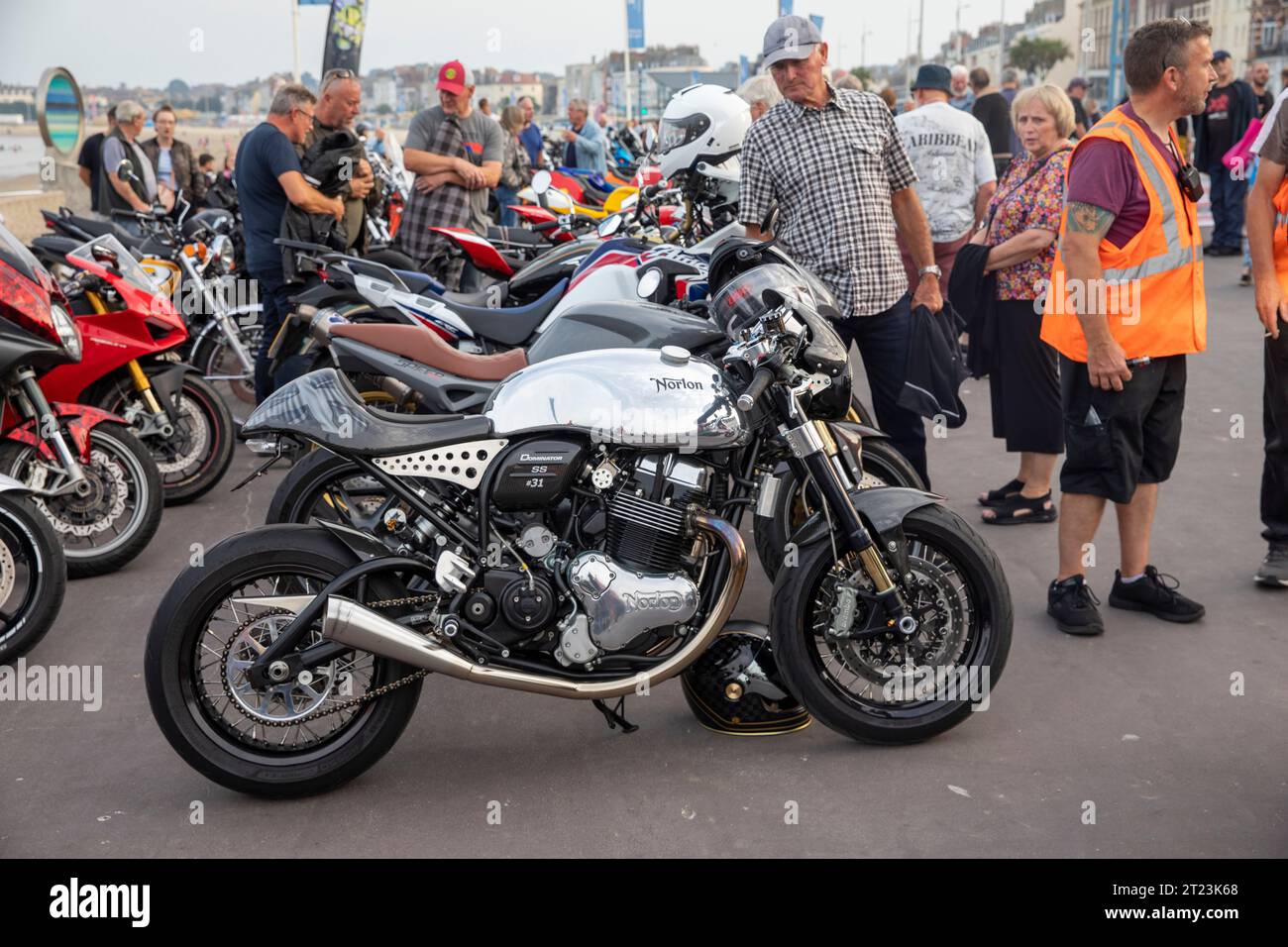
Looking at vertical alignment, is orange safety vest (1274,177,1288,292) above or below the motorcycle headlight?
above

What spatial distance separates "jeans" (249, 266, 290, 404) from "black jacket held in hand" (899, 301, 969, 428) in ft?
12.0

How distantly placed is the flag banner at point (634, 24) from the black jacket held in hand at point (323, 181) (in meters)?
29.3

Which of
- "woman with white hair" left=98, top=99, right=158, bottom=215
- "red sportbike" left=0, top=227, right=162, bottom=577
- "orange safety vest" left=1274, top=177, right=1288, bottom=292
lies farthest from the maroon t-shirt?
"woman with white hair" left=98, top=99, right=158, bottom=215

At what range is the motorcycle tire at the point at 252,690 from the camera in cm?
359

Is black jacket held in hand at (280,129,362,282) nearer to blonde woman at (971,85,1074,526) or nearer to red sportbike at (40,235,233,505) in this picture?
red sportbike at (40,235,233,505)

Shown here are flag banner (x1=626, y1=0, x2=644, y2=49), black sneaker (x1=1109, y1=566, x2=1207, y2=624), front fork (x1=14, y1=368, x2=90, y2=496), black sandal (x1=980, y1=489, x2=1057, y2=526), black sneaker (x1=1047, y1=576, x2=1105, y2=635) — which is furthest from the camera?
flag banner (x1=626, y1=0, x2=644, y2=49)

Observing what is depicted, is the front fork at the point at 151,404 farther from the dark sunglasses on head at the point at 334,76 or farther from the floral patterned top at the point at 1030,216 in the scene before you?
the floral patterned top at the point at 1030,216

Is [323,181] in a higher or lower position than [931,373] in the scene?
higher

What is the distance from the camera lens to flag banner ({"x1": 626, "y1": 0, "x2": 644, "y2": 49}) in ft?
116

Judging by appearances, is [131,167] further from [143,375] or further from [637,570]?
[637,570]

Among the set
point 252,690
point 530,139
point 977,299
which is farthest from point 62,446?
point 530,139

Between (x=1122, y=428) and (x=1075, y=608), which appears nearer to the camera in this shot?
(x=1122, y=428)

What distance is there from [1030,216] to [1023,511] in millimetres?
1353

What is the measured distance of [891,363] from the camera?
5605mm
